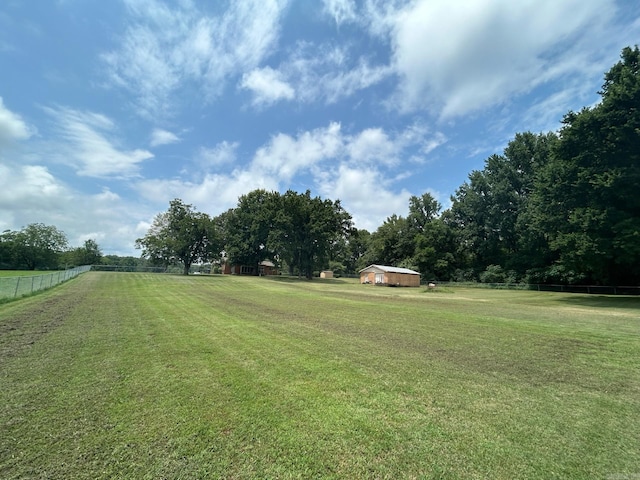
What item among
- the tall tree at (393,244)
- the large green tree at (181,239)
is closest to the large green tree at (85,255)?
the large green tree at (181,239)

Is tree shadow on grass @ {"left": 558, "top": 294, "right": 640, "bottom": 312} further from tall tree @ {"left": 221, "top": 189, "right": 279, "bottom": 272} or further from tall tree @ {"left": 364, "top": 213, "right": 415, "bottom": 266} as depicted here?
tall tree @ {"left": 221, "top": 189, "right": 279, "bottom": 272}

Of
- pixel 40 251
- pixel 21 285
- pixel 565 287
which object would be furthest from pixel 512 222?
pixel 40 251

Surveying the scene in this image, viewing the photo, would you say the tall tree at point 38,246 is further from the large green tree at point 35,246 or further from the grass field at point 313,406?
the grass field at point 313,406

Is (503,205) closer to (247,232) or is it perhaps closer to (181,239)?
(247,232)

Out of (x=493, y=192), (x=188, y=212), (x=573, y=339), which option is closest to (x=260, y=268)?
(x=188, y=212)

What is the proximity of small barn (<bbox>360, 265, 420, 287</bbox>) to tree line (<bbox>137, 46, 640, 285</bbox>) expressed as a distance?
6528 mm

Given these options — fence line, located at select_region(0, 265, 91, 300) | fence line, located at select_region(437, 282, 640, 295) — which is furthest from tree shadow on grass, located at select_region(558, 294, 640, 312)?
fence line, located at select_region(0, 265, 91, 300)

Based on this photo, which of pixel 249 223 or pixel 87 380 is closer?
pixel 87 380

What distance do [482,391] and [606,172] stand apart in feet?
77.1

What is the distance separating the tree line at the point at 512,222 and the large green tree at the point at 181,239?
19 cm

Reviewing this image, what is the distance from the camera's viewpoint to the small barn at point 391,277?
45.7 meters

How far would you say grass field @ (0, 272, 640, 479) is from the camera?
2.82 metres

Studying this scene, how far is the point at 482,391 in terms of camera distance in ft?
15.1

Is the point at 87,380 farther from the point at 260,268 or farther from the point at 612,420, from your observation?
the point at 260,268
